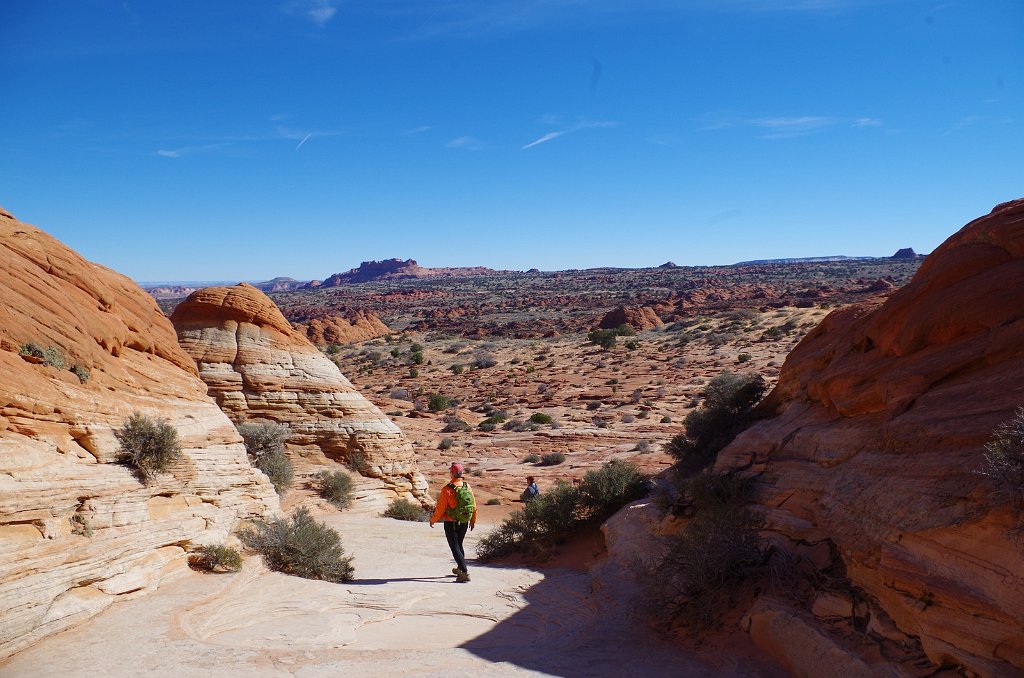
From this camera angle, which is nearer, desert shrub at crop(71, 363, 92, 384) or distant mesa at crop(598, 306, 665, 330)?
desert shrub at crop(71, 363, 92, 384)

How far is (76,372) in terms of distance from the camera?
25.0 feet

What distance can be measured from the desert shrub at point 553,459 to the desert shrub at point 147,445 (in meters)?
13.9

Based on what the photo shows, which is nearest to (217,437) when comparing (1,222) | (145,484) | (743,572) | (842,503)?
(145,484)

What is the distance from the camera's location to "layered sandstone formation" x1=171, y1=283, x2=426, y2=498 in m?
13.5

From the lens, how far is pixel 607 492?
1107 cm

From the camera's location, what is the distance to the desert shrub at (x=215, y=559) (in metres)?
7.62

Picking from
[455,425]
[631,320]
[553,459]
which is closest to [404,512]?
[553,459]

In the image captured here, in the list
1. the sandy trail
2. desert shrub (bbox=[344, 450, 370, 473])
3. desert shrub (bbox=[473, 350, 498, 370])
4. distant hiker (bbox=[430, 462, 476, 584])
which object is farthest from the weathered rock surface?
the sandy trail

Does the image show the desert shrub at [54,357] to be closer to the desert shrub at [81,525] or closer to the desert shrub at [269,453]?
the desert shrub at [81,525]

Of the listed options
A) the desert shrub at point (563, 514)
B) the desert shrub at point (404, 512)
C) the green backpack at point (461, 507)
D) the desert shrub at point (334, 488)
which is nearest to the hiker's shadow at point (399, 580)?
the green backpack at point (461, 507)

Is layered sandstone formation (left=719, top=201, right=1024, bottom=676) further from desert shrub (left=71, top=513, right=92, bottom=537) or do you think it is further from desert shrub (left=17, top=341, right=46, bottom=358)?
desert shrub (left=17, top=341, right=46, bottom=358)

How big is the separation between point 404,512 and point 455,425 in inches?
523

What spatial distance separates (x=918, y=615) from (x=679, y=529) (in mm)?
4032

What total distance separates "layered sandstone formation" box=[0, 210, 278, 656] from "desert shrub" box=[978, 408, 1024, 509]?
7.15m
